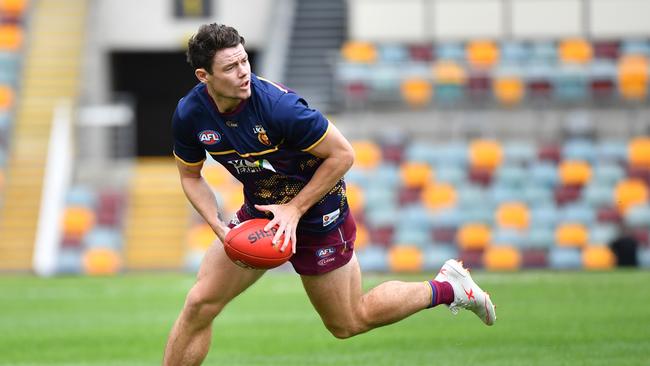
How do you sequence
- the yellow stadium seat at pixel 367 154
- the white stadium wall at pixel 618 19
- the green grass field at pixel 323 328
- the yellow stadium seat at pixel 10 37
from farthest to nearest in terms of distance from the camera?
the yellow stadium seat at pixel 10 37 → the white stadium wall at pixel 618 19 → the yellow stadium seat at pixel 367 154 → the green grass field at pixel 323 328

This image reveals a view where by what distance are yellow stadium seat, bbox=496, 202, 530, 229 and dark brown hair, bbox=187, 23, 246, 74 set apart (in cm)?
1282

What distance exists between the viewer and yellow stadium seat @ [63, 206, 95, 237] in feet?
65.6

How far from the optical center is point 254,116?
670 cm

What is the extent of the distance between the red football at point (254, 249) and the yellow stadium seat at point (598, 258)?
12.3m

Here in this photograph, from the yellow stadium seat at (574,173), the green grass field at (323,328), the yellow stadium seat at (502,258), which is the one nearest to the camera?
the green grass field at (323,328)

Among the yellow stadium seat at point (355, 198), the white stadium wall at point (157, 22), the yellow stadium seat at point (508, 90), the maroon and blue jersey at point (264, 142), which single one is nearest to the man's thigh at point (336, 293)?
the maroon and blue jersey at point (264, 142)

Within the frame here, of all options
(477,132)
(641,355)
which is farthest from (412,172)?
(641,355)

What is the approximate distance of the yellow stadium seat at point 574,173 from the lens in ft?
63.4

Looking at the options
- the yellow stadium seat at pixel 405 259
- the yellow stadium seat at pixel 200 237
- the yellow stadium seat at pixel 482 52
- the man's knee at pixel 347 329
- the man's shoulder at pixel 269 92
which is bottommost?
the yellow stadium seat at pixel 405 259

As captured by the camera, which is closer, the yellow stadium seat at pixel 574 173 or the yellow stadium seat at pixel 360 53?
→ the yellow stadium seat at pixel 574 173

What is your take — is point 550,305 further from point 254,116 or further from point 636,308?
point 254,116

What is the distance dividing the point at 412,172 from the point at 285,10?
4.99m

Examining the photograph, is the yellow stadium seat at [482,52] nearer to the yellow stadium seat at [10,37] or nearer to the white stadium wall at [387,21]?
the white stadium wall at [387,21]

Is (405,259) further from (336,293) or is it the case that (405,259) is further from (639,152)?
(336,293)
